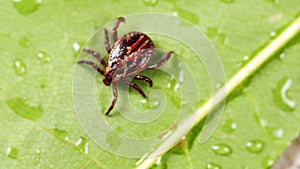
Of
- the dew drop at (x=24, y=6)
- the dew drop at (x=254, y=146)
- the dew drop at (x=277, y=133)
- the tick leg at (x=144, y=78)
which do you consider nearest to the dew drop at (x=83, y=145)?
the tick leg at (x=144, y=78)

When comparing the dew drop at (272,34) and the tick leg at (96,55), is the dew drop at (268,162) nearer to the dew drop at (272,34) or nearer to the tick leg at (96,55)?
the dew drop at (272,34)

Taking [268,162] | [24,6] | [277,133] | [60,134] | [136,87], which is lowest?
[268,162]

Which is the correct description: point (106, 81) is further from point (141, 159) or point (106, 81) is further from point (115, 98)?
point (141, 159)

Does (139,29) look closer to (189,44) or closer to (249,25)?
(189,44)

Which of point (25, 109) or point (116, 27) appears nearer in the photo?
point (25, 109)

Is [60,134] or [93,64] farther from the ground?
[93,64]

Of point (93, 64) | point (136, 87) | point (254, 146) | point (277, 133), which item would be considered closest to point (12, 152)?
point (93, 64)
